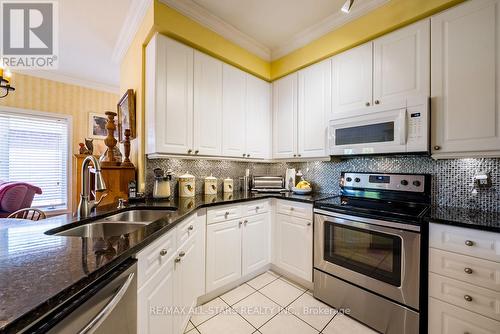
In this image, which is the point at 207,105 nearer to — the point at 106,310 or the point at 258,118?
the point at 258,118

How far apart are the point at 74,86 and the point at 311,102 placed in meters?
4.38

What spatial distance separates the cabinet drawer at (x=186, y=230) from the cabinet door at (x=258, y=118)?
1181 millimetres

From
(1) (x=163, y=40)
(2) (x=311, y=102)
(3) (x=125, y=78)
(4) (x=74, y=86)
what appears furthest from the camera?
(4) (x=74, y=86)

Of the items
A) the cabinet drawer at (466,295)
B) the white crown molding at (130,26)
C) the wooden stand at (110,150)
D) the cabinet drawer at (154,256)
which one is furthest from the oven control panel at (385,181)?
the white crown molding at (130,26)

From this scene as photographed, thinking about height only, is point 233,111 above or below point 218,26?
below

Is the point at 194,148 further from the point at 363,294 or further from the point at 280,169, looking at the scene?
the point at 363,294

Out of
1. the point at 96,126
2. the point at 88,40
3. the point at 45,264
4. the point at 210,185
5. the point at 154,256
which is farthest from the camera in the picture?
the point at 96,126

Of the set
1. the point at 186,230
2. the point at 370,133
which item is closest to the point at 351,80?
the point at 370,133

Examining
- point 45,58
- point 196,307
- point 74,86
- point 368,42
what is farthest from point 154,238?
point 74,86

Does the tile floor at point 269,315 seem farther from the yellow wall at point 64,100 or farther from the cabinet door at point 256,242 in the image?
the yellow wall at point 64,100

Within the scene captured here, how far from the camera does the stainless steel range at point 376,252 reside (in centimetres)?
142

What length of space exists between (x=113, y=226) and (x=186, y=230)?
50 cm

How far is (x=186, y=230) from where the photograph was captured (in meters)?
1.51

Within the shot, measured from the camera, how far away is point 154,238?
1.05 meters
